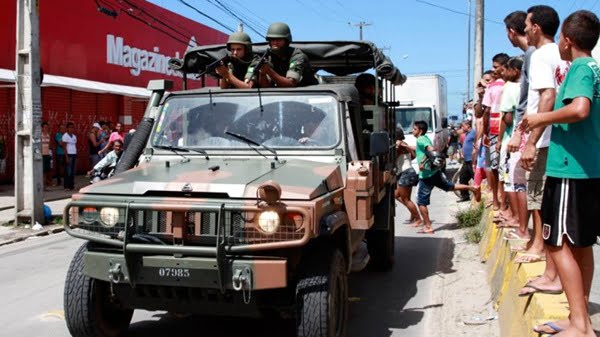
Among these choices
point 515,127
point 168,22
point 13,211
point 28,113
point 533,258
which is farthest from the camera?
point 168,22

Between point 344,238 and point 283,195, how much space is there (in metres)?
0.89

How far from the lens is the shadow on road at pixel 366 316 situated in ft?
17.3

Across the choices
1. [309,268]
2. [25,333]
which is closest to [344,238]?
[309,268]

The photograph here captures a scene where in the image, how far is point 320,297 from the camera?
4047 millimetres

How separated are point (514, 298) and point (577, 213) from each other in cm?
142

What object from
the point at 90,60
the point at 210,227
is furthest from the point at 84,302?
the point at 90,60

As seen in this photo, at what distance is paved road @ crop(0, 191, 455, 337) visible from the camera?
5.31 metres

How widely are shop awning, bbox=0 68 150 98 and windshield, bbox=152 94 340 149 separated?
1113 cm

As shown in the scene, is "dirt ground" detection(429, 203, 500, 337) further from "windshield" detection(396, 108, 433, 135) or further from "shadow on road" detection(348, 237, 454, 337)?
"windshield" detection(396, 108, 433, 135)

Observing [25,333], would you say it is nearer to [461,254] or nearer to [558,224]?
[558,224]

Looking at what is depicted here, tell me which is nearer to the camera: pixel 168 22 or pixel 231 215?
pixel 231 215

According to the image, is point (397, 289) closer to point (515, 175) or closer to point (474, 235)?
point (515, 175)

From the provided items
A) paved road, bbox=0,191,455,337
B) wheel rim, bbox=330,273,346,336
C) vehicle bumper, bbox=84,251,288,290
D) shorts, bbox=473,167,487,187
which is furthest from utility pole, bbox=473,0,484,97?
vehicle bumper, bbox=84,251,288,290

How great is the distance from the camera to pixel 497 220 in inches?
286
